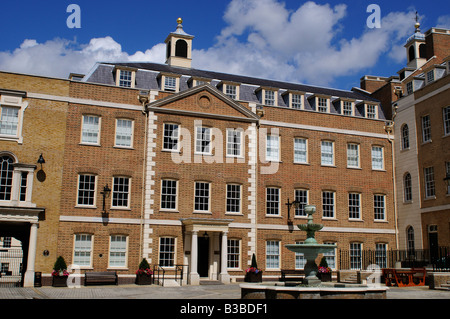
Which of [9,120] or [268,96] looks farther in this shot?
[268,96]

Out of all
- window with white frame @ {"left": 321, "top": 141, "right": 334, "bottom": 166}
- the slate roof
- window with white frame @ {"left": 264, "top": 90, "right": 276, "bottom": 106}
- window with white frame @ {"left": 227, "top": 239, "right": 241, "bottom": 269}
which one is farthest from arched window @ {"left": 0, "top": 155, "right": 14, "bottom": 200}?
window with white frame @ {"left": 321, "top": 141, "right": 334, "bottom": 166}

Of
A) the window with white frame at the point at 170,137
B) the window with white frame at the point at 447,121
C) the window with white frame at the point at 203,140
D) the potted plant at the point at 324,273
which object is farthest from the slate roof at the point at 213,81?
the potted plant at the point at 324,273

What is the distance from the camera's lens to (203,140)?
30.1 meters

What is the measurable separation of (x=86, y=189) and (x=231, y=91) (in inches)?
441

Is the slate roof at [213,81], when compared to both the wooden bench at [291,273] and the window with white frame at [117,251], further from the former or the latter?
the wooden bench at [291,273]

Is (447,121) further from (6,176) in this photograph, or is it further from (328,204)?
(6,176)

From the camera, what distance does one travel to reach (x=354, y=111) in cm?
3544

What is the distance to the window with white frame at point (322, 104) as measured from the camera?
34.7m

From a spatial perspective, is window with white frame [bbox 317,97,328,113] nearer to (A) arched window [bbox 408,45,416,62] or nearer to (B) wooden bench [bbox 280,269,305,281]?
(A) arched window [bbox 408,45,416,62]

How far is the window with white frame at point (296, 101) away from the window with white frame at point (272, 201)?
6200mm

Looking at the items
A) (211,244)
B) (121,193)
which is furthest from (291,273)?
(121,193)

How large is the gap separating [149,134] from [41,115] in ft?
19.4

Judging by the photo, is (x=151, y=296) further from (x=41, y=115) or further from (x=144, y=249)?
(x=41, y=115)

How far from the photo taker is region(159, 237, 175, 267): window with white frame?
91.9 ft
